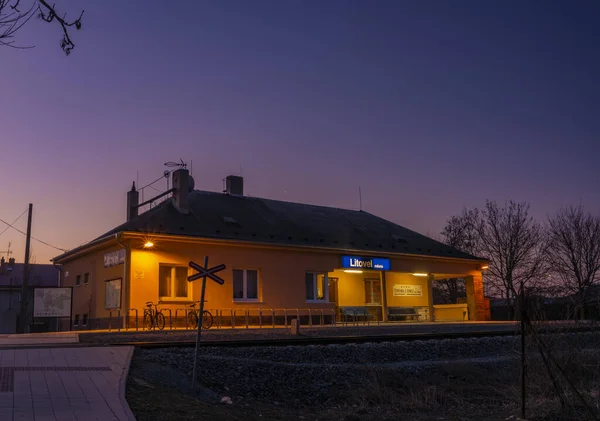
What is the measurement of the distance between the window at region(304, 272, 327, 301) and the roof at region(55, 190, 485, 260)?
1528 millimetres

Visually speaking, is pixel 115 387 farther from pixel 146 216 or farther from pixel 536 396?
pixel 146 216

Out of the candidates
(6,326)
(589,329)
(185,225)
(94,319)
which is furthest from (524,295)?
(6,326)

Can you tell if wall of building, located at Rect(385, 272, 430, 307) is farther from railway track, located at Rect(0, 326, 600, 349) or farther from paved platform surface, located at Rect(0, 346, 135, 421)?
paved platform surface, located at Rect(0, 346, 135, 421)

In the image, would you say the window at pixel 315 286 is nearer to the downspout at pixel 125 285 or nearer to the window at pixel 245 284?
the window at pixel 245 284

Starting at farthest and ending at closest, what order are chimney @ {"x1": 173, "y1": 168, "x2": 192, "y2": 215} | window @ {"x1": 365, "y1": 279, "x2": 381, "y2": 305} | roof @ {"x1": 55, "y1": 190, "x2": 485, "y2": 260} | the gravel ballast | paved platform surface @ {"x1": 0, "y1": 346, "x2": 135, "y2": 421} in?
window @ {"x1": 365, "y1": 279, "x2": 381, "y2": 305}
chimney @ {"x1": 173, "y1": 168, "x2": 192, "y2": 215}
roof @ {"x1": 55, "y1": 190, "x2": 485, "y2": 260}
the gravel ballast
paved platform surface @ {"x1": 0, "y1": 346, "x2": 135, "y2": 421}

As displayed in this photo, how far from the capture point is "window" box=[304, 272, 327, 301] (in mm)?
29922

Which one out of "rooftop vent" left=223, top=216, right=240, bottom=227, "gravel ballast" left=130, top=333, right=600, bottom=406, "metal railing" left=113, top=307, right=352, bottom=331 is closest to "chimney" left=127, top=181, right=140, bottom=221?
"rooftop vent" left=223, top=216, right=240, bottom=227

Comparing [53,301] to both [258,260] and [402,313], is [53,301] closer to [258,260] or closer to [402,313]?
[258,260]

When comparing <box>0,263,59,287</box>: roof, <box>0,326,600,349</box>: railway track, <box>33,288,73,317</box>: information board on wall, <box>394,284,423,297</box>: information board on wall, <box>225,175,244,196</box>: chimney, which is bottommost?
<box>0,326,600,349</box>: railway track

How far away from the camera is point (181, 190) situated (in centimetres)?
2870

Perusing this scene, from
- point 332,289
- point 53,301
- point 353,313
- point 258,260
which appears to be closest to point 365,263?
point 353,313

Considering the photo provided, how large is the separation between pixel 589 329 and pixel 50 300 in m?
20.7

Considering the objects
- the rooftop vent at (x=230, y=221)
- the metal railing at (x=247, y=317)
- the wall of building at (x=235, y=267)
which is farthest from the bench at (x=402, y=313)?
the rooftop vent at (x=230, y=221)

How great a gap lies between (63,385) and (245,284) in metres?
18.1
